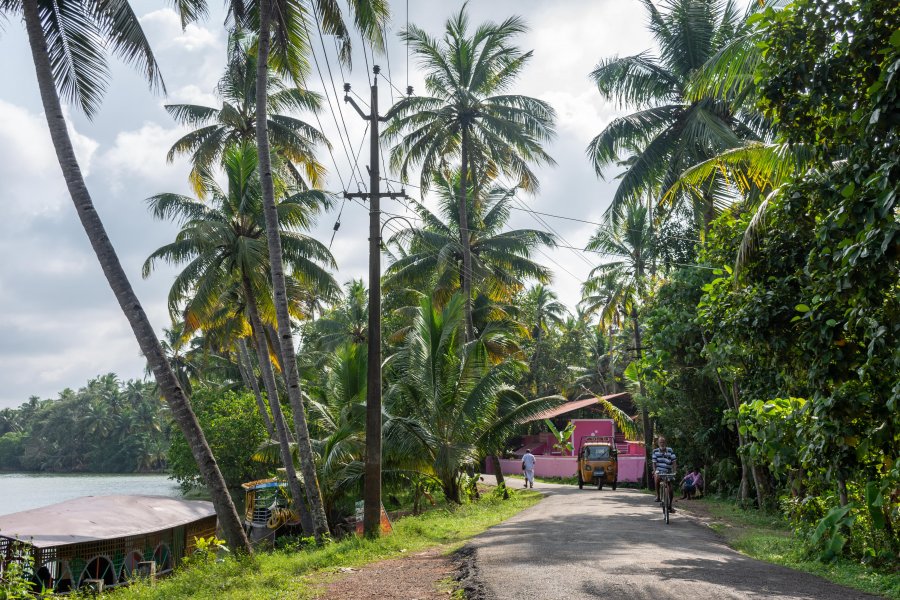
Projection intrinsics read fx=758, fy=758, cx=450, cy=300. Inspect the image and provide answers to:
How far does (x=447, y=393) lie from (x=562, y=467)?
18.7 meters

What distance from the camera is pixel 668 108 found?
22391 millimetres

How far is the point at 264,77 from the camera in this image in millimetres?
15602

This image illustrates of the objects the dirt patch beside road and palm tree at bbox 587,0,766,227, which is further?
palm tree at bbox 587,0,766,227

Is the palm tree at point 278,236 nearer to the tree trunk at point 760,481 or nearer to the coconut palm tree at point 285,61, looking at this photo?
the coconut palm tree at point 285,61

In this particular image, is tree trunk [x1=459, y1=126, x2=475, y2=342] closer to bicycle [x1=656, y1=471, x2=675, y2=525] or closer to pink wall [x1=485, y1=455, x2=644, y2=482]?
pink wall [x1=485, y1=455, x2=644, y2=482]

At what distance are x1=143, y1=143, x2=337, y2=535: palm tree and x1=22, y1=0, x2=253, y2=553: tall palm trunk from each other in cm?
596

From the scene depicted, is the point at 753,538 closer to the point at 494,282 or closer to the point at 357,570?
the point at 357,570

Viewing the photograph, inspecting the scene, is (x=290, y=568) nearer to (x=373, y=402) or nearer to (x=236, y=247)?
(x=373, y=402)

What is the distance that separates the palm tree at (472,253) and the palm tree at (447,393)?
768cm

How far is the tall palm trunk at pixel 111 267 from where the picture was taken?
37.0 feet

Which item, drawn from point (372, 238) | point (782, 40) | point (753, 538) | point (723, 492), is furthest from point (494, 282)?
point (782, 40)

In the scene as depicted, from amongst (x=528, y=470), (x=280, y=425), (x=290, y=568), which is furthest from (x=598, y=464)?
(x=290, y=568)

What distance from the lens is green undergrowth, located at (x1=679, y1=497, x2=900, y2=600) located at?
838 cm

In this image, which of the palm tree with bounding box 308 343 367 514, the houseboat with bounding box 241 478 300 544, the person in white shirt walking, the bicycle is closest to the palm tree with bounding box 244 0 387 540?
the palm tree with bounding box 308 343 367 514
